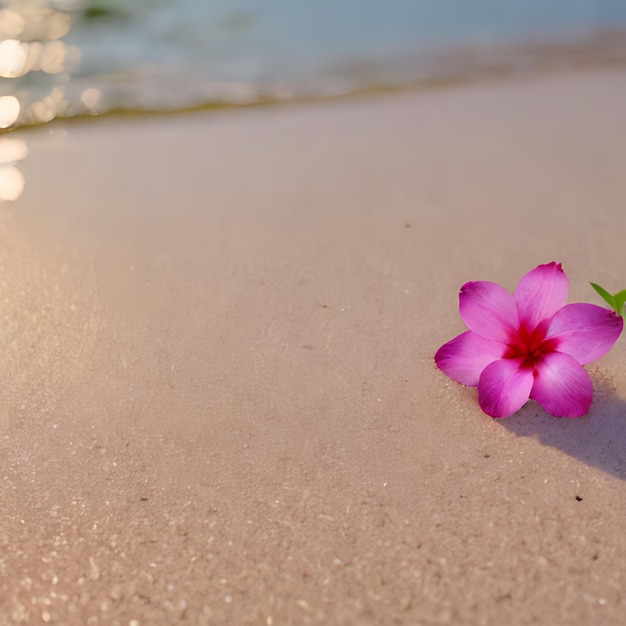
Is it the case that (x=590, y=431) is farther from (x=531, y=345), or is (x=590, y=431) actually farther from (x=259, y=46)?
(x=259, y=46)

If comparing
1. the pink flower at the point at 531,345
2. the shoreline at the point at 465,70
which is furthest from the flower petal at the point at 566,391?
the shoreline at the point at 465,70

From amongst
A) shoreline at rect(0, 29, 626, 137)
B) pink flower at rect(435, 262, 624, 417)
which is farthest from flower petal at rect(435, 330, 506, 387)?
shoreline at rect(0, 29, 626, 137)

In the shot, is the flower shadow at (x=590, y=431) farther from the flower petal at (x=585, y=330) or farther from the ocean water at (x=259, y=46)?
the ocean water at (x=259, y=46)

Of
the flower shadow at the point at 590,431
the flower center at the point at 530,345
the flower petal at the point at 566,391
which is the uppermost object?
the flower center at the point at 530,345

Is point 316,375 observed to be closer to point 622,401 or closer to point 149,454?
point 149,454

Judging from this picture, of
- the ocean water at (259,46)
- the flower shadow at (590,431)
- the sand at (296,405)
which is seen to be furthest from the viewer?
the ocean water at (259,46)

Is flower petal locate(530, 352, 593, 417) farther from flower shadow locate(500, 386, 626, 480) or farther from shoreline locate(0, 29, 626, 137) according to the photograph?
shoreline locate(0, 29, 626, 137)

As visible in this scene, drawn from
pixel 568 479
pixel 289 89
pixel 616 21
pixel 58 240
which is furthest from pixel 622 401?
pixel 616 21
